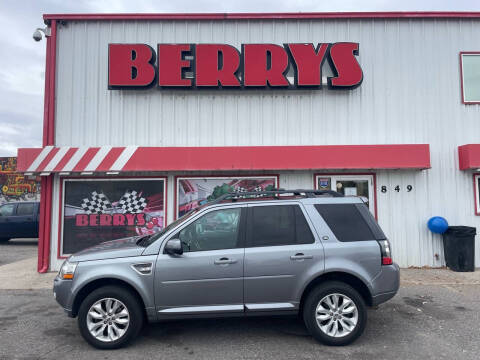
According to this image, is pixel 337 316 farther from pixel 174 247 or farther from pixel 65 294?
pixel 65 294

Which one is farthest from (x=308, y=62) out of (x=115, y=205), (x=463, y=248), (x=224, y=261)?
(x=224, y=261)

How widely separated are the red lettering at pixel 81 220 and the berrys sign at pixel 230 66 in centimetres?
346

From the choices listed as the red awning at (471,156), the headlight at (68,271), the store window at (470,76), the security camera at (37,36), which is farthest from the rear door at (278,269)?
the security camera at (37,36)

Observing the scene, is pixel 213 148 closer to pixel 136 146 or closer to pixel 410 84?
pixel 136 146

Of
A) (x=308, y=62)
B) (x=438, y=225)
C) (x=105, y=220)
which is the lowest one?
(x=438, y=225)

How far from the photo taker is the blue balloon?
8383mm

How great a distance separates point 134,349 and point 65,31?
8619 mm

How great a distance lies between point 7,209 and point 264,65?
38.9 feet

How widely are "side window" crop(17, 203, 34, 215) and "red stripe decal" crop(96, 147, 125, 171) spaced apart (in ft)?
24.3

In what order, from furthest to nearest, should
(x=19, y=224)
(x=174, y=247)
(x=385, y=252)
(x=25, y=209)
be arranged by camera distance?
(x=25, y=209) < (x=19, y=224) < (x=385, y=252) < (x=174, y=247)

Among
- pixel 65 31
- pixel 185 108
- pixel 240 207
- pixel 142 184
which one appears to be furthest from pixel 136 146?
pixel 240 207

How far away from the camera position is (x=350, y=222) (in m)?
4.49

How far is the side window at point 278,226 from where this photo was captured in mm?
4387

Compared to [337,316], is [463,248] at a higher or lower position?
higher
